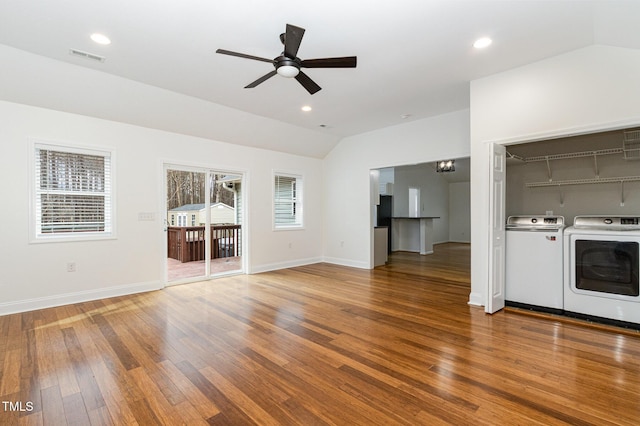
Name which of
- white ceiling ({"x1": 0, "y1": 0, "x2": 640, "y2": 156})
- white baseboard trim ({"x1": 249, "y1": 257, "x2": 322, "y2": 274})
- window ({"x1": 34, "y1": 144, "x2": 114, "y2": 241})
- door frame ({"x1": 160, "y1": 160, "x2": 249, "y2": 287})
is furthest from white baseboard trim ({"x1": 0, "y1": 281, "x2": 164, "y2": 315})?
white ceiling ({"x1": 0, "y1": 0, "x2": 640, "y2": 156})

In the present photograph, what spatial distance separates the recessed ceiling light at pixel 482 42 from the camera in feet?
9.55

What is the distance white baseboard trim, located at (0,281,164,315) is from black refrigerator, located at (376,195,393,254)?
6202mm

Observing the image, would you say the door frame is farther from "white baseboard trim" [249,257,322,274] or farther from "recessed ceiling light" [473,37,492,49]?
"recessed ceiling light" [473,37,492,49]

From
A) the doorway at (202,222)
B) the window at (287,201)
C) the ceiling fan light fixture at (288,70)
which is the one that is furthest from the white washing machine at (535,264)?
the doorway at (202,222)

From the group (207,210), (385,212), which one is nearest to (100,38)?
(207,210)

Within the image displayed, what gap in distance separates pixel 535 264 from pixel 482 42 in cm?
264

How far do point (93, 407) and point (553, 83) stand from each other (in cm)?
506

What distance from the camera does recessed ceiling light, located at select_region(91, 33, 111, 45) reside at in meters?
2.84

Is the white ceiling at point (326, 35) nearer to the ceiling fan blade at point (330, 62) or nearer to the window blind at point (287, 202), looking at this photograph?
the ceiling fan blade at point (330, 62)

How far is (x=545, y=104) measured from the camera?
3.35 m

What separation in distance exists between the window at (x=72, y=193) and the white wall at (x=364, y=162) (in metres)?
4.44

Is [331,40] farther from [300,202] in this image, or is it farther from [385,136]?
[300,202]

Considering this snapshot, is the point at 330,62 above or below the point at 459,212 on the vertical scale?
above

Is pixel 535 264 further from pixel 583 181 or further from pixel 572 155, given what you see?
pixel 572 155
